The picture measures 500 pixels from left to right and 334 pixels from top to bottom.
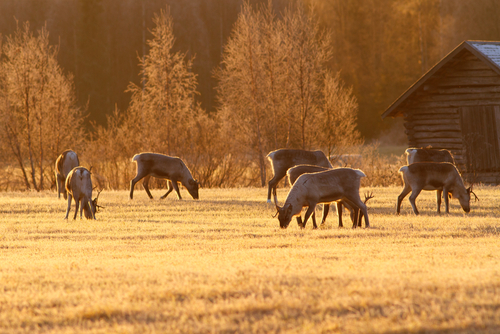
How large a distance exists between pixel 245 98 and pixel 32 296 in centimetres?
2613

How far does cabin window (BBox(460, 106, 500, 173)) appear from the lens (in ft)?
82.6

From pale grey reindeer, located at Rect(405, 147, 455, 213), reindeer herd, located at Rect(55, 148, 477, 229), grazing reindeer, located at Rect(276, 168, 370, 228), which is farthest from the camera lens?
pale grey reindeer, located at Rect(405, 147, 455, 213)

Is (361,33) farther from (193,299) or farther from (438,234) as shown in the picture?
(193,299)

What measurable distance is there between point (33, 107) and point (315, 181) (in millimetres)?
21747

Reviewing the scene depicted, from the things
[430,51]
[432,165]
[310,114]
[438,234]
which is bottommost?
[438,234]

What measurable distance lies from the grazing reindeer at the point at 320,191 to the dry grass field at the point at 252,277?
0.49 m

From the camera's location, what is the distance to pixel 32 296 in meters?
6.86

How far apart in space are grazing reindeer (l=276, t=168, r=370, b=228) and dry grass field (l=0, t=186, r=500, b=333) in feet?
1.61

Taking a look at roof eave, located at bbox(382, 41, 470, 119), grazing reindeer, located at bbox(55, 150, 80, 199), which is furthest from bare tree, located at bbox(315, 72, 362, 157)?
grazing reindeer, located at bbox(55, 150, 80, 199)

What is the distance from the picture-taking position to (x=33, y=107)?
30.8 m

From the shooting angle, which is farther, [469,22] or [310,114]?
[469,22]

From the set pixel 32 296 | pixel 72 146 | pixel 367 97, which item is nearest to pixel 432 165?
pixel 32 296

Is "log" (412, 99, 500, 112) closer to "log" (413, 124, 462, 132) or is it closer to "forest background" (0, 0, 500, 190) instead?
"log" (413, 124, 462, 132)

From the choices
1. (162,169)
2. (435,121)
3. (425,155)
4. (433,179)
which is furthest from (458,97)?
(162,169)
